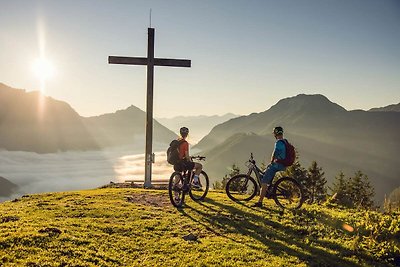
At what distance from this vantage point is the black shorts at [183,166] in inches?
541

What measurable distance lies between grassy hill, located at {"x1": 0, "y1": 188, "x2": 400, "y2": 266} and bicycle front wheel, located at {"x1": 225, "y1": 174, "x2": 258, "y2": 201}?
1647 millimetres

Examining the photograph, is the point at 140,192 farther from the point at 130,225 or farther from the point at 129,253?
the point at 129,253

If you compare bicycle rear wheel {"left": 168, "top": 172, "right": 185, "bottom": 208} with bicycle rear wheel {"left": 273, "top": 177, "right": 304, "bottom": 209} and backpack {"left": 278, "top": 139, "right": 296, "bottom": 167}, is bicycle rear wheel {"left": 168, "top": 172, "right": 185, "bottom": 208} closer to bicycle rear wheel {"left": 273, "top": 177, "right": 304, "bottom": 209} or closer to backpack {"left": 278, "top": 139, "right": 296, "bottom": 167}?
bicycle rear wheel {"left": 273, "top": 177, "right": 304, "bottom": 209}

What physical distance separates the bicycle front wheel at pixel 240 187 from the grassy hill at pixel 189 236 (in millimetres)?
1647

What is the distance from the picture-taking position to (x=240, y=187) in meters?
15.9

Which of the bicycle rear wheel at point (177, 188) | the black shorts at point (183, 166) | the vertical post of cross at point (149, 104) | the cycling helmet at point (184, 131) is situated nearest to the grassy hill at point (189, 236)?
the bicycle rear wheel at point (177, 188)

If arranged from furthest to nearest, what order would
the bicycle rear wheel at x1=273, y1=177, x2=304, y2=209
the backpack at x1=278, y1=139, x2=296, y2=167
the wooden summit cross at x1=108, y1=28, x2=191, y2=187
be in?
the wooden summit cross at x1=108, y1=28, x2=191, y2=187
the bicycle rear wheel at x1=273, y1=177, x2=304, y2=209
the backpack at x1=278, y1=139, x2=296, y2=167

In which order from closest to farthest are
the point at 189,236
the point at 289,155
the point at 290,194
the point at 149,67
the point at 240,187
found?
the point at 189,236, the point at 289,155, the point at 290,194, the point at 240,187, the point at 149,67

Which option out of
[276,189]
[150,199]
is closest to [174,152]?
[150,199]

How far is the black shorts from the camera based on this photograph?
13.7 meters

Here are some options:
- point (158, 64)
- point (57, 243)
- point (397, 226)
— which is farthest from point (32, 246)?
point (158, 64)

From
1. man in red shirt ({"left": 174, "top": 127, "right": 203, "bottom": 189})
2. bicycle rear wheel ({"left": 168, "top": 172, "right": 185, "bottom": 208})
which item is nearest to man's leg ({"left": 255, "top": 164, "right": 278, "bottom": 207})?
man in red shirt ({"left": 174, "top": 127, "right": 203, "bottom": 189})

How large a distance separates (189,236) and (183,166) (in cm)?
452

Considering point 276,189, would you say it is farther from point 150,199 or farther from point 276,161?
point 150,199
